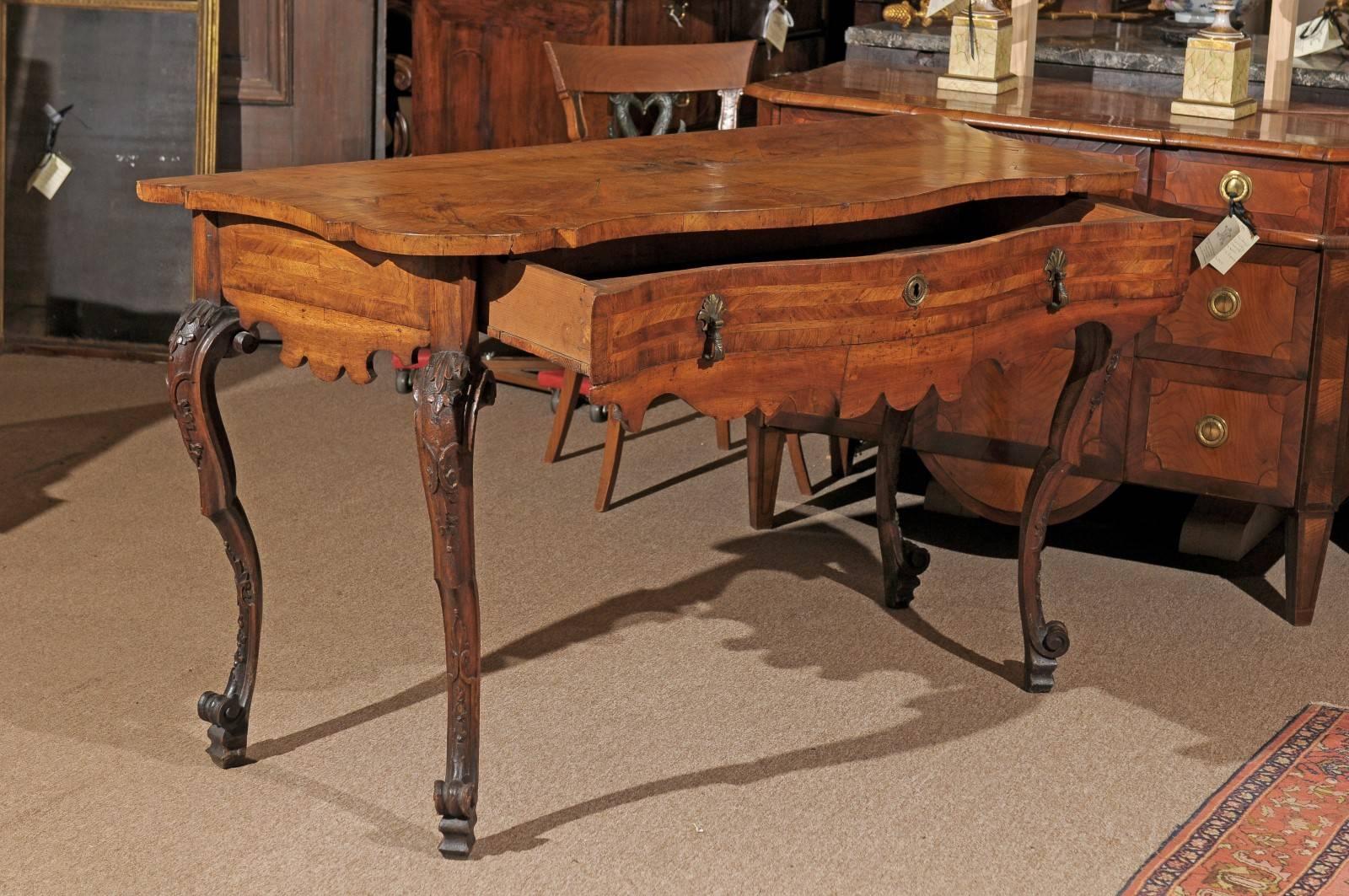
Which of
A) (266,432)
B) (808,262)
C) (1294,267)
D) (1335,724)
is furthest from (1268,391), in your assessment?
(266,432)

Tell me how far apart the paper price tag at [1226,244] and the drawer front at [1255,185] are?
94 millimetres

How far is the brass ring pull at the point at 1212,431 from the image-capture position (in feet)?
10.4

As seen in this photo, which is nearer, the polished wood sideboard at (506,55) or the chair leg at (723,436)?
the chair leg at (723,436)

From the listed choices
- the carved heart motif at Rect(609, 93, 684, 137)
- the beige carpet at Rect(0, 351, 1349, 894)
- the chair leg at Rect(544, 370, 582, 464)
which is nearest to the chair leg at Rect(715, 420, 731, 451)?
the beige carpet at Rect(0, 351, 1349, 894)

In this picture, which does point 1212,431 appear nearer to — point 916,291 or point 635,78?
point 916,291

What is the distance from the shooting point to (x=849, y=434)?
341cm

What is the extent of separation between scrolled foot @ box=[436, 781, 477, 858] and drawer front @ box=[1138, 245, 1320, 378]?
1586 mm

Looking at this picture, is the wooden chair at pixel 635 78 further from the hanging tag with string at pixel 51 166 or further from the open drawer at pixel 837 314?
the hanging tag with string at pixel 51 166

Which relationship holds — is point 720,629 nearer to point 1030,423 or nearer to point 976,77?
point 1030,423

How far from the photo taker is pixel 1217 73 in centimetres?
315

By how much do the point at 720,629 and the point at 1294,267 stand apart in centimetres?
118

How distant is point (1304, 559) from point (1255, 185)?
0.67m

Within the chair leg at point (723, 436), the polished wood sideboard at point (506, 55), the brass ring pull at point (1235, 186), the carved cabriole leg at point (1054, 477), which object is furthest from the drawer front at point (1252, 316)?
the polished wood sideboard at point (506, 55)

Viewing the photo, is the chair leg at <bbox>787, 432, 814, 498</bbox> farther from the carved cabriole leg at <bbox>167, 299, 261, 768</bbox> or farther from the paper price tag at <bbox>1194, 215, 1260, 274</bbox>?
the carved cabriole leg at <bbox>167, 299, 261, 768</bbox>
